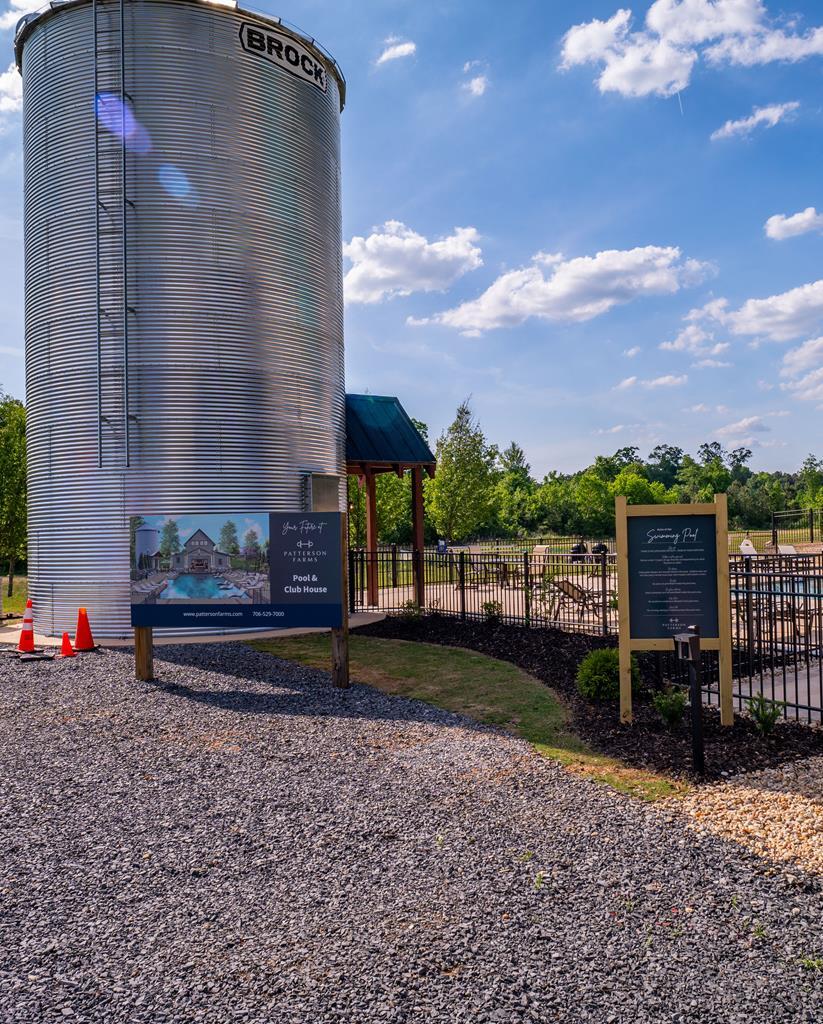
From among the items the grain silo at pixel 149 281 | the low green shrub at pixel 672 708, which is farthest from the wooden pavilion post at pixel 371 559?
the low green shrub at pixel 672 708

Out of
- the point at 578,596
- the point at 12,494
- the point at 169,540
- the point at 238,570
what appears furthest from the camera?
the point at 12,494

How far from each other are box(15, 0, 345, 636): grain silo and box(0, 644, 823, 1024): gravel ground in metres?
8.30

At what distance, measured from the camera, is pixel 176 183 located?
1467 cm

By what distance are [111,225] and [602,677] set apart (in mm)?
12653

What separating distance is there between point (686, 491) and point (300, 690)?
90314 mm

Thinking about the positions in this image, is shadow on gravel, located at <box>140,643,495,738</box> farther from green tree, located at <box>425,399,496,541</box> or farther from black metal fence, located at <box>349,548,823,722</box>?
green tree, located at <box>425,399,496,541</box>

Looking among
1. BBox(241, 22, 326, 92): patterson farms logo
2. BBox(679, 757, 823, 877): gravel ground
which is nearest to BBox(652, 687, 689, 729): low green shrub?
BBox(679, 757, 823, 877): gravel ground

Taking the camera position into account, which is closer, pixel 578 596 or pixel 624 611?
pixel 624 611

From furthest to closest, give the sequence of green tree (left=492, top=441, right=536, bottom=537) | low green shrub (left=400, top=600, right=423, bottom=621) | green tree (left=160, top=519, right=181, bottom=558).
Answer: green tree (left=492, top=441, right=536, bottom=537) < low green shrub (left=400, top=600, right=423, bottom=621) < green tree (left=160, top=519, right=181, bottom=558)

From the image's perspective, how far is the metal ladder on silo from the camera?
1448cm

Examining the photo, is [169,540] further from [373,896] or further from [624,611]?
[373,896]

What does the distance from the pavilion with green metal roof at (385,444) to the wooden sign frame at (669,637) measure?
10544mm

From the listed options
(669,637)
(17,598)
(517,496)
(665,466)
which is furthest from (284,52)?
(665,466)

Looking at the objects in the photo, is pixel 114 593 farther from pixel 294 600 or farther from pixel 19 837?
pixel 19 837
